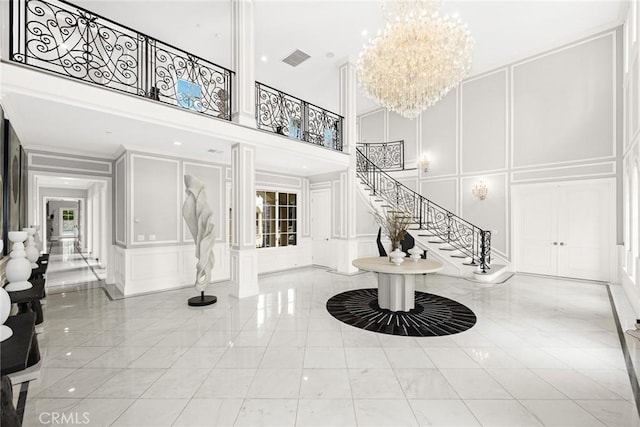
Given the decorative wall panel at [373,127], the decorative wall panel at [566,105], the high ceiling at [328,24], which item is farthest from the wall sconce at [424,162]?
the high ceiling at [328,24]

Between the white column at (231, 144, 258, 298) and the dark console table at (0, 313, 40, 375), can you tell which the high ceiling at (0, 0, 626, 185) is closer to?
the white column at (231, 144, 258, 298)

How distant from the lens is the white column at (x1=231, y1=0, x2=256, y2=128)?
5.02 meters

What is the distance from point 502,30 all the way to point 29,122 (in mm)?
9124

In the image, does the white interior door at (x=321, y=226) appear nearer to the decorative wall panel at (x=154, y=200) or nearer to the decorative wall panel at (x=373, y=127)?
the decorative wall panel at (x=154, y=200)

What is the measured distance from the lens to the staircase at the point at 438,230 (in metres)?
6.86

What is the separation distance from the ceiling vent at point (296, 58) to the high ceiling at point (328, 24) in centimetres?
13

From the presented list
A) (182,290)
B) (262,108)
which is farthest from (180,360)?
(262,108)

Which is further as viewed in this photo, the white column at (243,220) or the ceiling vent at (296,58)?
the ceiling vent at (296,58)

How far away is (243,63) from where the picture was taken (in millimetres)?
5051

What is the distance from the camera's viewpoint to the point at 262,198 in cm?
770

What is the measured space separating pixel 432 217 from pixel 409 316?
206 inches

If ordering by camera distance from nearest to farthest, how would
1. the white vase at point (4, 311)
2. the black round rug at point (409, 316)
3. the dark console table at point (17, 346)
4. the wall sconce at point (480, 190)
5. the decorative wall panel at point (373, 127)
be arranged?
the dark console table at point (17, 346) → the white vase at point (4, 311) → the black round rug at point (409, 316) → the wall sconce at point (480, 190) → the decorative wall panel at point (373, 127)

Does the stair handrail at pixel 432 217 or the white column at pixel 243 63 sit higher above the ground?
the white column at pixel 243 63

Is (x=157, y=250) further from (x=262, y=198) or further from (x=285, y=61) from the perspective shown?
(x=285, y=61)
